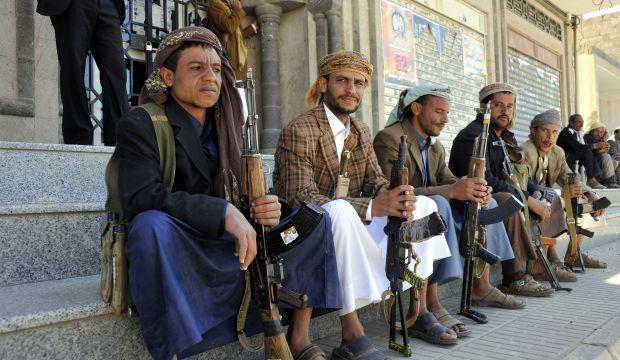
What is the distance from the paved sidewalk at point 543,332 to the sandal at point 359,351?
270 mm

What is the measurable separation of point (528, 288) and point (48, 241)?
332 cm

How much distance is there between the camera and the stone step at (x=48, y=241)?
98.3 inches

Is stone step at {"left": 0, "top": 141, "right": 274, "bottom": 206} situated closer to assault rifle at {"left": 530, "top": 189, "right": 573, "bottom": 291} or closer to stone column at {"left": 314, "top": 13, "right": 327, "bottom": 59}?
assault rifle at {"left": 530, "top": 189, "right": 573, "bottom": 291}

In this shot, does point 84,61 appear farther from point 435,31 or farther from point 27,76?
point 435,31

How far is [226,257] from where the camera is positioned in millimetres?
2197

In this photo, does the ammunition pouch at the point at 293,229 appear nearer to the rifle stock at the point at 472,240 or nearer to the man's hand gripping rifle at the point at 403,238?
the man's hand gripping rifle at the point at 403,238

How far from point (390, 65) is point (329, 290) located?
202 inches

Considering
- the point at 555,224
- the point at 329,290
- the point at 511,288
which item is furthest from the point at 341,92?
the point at 555,224

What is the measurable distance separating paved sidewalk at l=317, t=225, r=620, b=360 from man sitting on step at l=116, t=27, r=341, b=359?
71 centimetres

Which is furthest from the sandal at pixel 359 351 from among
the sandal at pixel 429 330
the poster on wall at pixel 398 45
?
the poster on wall at pixel 398 45

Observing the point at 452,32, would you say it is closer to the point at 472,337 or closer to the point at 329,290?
the point at 472,337

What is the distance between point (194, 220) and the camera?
2057 mm

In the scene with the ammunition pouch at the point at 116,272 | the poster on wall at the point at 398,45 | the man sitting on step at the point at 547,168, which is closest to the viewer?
the ammunition pouch at the point at 116,272

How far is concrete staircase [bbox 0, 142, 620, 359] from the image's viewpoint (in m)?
1.93
